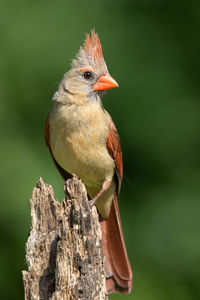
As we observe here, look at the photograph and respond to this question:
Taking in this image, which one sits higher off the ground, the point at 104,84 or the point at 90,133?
the point at 104,84

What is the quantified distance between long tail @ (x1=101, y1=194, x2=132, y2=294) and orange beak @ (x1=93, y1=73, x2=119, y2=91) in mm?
1007

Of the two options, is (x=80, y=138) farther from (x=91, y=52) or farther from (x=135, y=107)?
(x=135, y=107)

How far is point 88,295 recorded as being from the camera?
11.1ft

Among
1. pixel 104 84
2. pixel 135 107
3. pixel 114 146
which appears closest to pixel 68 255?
pixel 114 146

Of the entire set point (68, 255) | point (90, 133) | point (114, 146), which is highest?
point (90, 133)

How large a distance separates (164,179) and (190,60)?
3.85 ft

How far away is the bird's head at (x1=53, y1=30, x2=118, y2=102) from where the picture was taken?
183 inches

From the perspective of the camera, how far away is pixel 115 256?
496cm

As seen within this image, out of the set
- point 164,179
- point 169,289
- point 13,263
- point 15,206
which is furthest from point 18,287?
point 164,179

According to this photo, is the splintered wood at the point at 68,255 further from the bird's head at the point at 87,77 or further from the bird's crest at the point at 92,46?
the bird's crest at the point at 92,46

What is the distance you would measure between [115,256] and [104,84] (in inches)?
55.5

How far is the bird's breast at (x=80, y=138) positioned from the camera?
4531 millimetres

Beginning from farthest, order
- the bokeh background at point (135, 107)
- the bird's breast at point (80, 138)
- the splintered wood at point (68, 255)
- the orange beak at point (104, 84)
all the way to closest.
A: the bokeh background at point (135, 107) → the orange beak at point (104, 84) → the bird's breast at point (80, 138) → the splintered wood at point (68, 255)

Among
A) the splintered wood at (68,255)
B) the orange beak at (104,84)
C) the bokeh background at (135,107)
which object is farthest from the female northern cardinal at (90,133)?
the splintered wood at (68,255)
